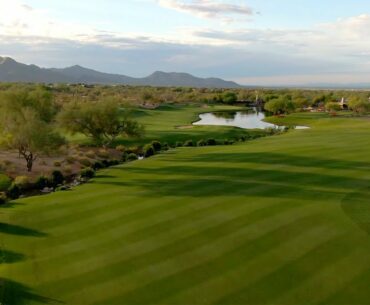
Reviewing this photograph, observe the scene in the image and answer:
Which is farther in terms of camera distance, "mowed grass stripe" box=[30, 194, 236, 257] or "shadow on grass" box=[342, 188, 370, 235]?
"shadow on grass" box=[342, 188, 370, 235]

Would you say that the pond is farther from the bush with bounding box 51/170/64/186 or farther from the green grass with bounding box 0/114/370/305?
the green grass with bounding box 0/114/370/305

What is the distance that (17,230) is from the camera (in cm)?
2492

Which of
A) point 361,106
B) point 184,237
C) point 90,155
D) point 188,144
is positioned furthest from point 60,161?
point 361,106

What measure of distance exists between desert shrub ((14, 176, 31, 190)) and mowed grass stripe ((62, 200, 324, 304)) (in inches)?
863

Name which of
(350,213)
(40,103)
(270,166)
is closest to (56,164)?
(40,103)

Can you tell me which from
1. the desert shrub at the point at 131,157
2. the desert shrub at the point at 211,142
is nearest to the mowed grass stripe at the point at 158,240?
the desert shrub at the point at 131,157

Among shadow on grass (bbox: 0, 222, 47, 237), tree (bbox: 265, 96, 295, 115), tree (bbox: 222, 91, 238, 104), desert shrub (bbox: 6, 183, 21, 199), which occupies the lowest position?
desert shrub (bbox: 6, 183, 21, 199)

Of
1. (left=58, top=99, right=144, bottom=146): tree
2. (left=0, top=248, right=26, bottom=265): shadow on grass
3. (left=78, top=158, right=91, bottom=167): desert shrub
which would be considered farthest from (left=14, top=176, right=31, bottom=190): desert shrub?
(left=58, top=99, right=144, bottom=146): tree

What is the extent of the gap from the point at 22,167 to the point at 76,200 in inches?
713

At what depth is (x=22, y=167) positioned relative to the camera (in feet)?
150

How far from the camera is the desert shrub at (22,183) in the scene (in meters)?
37.8

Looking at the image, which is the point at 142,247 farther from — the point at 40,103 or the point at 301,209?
the point at 40,103

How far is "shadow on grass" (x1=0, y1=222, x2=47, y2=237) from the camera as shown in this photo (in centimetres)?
2411

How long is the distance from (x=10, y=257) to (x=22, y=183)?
58.9 ft
